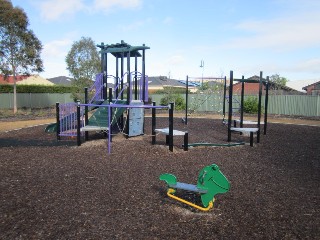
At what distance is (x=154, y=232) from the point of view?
3.55m

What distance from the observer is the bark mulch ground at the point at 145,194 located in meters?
3.62

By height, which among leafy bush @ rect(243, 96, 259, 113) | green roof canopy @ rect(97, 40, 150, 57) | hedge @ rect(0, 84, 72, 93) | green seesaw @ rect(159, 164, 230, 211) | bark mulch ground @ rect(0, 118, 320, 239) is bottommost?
bark mulch ground @ rect(0, 118, 320, 239)

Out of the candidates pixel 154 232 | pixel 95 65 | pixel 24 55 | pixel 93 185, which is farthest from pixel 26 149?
pixel 95 65

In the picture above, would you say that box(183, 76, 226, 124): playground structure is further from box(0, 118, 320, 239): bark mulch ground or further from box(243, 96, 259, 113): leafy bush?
box(0, 118, 320, 239): bark mulch ground

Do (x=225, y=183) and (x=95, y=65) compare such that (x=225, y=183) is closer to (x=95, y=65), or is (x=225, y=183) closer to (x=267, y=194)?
(x=267, y=194)

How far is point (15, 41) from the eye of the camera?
74.6 ft

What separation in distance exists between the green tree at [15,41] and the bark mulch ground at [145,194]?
16.3 metres

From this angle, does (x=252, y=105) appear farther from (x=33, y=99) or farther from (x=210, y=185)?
(x=210, y=185)

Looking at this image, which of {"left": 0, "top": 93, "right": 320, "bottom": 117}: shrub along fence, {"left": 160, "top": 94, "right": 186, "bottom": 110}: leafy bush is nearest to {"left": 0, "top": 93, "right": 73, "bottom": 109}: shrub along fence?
{"left": 0, "top": 93, "right": 320, "bottom": 117}: shrub along fence

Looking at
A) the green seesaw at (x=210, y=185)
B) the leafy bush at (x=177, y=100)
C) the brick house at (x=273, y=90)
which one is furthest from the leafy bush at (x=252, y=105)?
the green seesaw at (x=210, y=185)

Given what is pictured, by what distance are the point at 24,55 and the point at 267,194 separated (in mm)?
22502

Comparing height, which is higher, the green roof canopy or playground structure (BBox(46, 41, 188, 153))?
the green roof canopy

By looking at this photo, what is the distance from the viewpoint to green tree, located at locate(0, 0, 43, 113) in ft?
73.4

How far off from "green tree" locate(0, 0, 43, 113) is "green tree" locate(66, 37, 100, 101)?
4.03 meters
